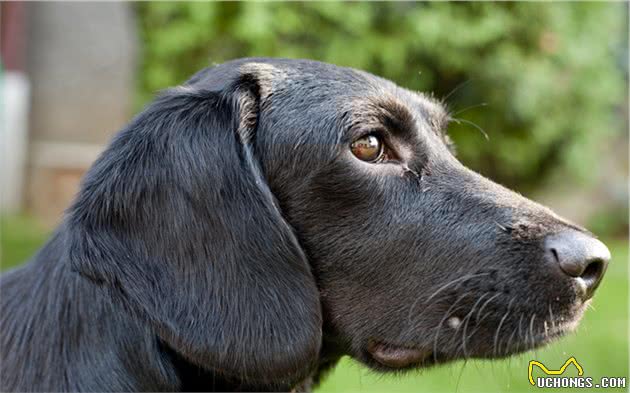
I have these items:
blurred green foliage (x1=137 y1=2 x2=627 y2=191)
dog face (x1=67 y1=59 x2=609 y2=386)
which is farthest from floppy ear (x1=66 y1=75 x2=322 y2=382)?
blurred green foliage (x1=137 y1=2 x2=627 y2=191)

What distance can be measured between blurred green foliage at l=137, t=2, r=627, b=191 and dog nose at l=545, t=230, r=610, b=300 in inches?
190

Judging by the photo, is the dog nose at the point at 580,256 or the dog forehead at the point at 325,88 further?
the dog forehead at the point at 325,88

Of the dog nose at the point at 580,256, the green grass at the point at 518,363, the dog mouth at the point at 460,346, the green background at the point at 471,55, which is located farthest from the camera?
the green background at the point at 471,55

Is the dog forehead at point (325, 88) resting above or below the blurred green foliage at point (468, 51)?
above

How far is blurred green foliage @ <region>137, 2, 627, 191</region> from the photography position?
8172mm

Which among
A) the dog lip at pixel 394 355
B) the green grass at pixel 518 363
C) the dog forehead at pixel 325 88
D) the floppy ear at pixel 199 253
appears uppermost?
the dog forehead at pixel 325 88

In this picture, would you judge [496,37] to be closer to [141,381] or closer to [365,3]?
[365,3]

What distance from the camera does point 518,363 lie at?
2799 millimetres

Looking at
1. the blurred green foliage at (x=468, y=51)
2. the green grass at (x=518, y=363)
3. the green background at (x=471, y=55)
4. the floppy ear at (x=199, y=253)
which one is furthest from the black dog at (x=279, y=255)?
the blurred green foliage at (x=468, y=51)

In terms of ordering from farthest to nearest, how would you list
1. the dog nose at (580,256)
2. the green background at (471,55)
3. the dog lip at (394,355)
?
the green background at (471,55)
the dog lip at (394,355)
the dog nose at (580,256)

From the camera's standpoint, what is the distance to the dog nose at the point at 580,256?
2.40 m

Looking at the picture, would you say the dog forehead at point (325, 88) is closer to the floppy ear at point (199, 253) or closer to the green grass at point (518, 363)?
the floppy ear at point (199, 253)

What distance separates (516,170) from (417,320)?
8504 millimetres

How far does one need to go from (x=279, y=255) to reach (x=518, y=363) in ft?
3.16
